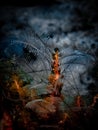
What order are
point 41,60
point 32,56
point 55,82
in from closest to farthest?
1. point 55,82
2. point 32,56
3. point 41,60

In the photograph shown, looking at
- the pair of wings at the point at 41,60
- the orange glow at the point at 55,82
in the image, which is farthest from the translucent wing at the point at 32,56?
the orange glow at the point at 55,82

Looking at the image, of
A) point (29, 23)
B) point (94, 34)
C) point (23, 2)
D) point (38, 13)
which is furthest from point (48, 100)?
point (23, 2)

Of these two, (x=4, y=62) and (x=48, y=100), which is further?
(x=4, y=62)

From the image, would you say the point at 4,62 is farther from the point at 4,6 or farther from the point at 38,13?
the point at 4,6

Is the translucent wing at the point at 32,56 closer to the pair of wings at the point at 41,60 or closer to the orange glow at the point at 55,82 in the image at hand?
the pair of wings at the point at 41,60

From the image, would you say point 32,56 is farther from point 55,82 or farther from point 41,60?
point 55,82

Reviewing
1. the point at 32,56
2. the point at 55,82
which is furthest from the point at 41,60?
the point at 55,82

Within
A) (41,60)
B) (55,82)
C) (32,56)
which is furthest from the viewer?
(41,60)

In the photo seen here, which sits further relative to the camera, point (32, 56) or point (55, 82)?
point (32, 56)

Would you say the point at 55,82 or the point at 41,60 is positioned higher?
the point at 41,60

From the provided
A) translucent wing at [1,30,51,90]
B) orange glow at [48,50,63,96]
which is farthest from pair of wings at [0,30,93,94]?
orange glow at [48,50,63,96]

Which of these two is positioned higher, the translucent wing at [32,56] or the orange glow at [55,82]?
the translucent wing at [32,56]
